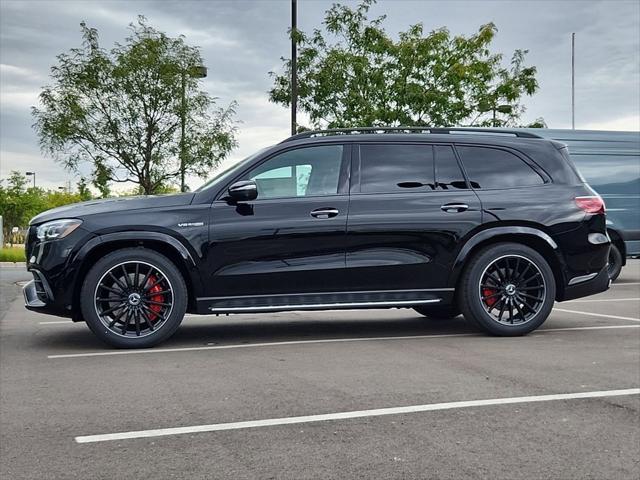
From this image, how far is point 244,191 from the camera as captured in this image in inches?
274

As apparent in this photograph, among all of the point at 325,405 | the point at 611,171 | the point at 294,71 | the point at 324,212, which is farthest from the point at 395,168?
the point at 294,71

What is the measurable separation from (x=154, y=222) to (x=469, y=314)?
9.58ft

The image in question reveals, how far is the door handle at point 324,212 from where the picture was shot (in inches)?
282

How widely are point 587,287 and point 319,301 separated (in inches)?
102

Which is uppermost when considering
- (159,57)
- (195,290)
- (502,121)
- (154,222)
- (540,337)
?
(159,57)

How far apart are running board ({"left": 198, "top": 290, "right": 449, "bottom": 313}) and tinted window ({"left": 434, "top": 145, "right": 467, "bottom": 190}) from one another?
1.00 metres

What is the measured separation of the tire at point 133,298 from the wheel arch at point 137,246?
0.10 m

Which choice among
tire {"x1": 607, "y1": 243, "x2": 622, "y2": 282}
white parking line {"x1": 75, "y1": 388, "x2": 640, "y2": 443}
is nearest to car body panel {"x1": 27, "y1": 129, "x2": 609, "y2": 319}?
white parking line {"x1": 75, "y1": 388, "x2": 640, "y2": 443}

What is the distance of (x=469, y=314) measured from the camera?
7.46 meters

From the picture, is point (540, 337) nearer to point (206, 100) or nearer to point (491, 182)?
point (491, 182)

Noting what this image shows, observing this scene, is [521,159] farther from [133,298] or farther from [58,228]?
[58,228]

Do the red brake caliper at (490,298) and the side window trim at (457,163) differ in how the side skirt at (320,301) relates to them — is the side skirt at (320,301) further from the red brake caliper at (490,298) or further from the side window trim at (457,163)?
the side window trim at (457,163)

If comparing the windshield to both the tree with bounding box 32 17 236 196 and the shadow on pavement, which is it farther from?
the tree with bounding box 32 17 236 196

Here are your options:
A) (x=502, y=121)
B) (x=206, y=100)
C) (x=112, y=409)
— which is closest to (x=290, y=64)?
(x=206, y=100)
